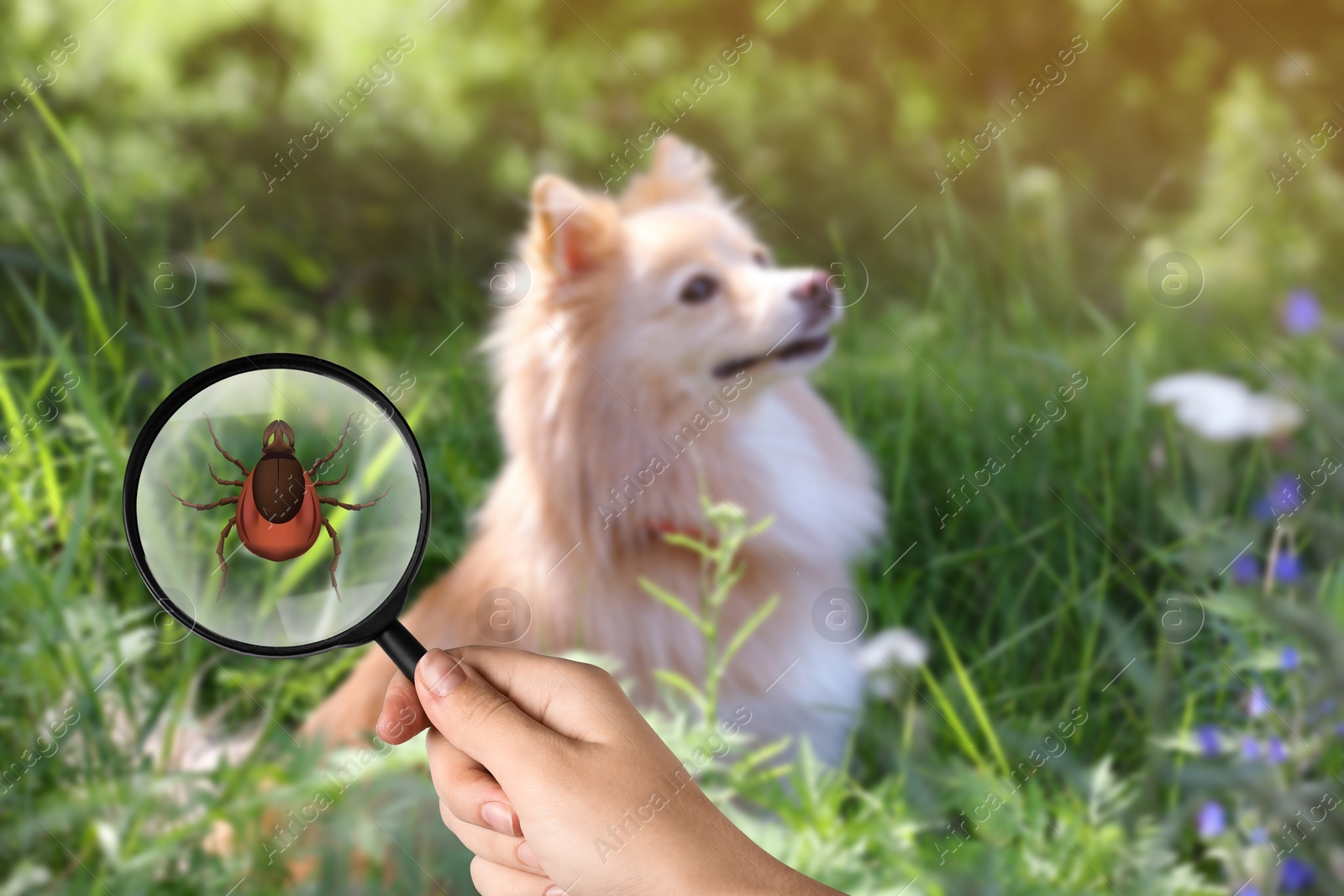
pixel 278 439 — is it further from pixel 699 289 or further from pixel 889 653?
pixel 889 653

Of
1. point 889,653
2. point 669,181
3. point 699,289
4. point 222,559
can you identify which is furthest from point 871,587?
point 222,559

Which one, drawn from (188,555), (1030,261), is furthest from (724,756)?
(1030,261)

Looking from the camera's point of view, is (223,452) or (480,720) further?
(223,452)

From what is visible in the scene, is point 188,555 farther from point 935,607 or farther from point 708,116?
point 708,116

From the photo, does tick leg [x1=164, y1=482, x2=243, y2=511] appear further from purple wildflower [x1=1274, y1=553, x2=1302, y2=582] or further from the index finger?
purple wildflower [x1=1274, y1=553, x2=1302, y2=582]

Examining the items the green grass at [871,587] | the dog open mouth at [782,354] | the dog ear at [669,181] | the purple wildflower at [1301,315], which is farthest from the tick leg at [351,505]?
the purple wildflower at [1301,315]

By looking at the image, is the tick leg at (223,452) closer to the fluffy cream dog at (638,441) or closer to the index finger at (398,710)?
the index finger at (398,710)
